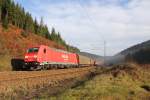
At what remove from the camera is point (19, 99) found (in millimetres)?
19375

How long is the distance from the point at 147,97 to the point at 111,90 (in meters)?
2.39

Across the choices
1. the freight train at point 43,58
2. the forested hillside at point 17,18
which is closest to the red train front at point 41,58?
the freight train at point 43,58

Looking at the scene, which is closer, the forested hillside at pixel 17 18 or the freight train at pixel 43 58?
the freight train at pixel 43 58

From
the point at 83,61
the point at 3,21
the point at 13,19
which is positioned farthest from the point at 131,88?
the point at 13,19

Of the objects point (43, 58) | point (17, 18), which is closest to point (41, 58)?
point (43, 58)

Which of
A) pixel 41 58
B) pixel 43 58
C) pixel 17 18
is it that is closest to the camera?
pixel 41 58

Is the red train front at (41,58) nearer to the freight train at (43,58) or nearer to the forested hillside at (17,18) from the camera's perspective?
the freight train at (43,58)

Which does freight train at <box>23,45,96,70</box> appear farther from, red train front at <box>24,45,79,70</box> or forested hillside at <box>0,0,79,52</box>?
forested hillside at <box>0,0,79,52</box>

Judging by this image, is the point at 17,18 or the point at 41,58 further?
the point at 17,18

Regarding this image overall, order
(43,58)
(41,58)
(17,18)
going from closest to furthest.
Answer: (41,58)
(43,58)
(17,18)

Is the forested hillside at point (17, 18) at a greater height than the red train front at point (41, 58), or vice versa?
the forested hillside at point (17, 18)

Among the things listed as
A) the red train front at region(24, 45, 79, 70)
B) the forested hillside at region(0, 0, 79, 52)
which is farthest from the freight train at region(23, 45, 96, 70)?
the forested hillside at region(0, 0, 79, 52)

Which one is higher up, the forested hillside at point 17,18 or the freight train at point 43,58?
the forested hillside at point 17,18

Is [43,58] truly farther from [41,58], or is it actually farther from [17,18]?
[17,18]
